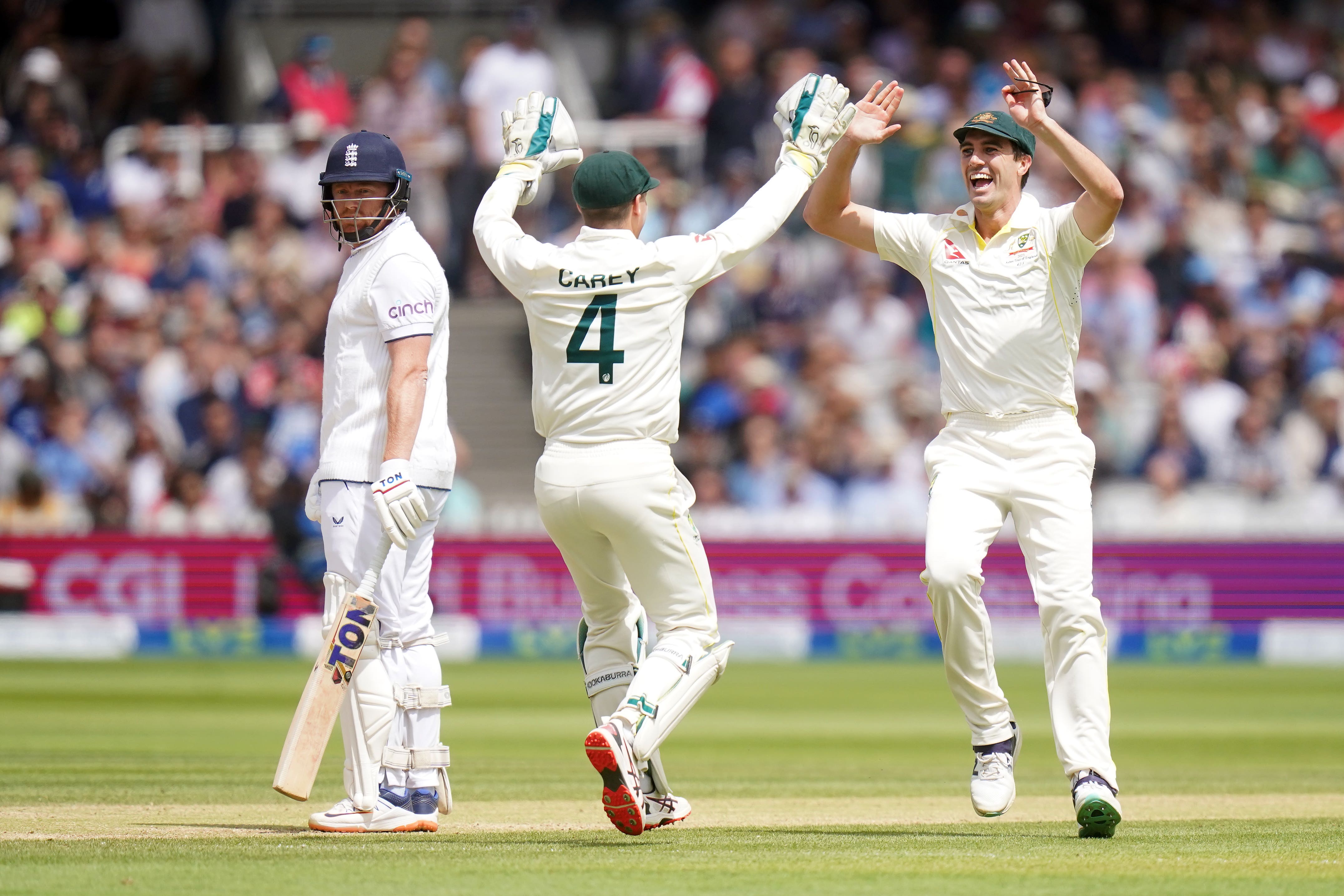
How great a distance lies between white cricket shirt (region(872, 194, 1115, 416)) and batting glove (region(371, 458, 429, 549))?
1883 millimetres

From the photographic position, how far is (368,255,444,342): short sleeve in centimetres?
663

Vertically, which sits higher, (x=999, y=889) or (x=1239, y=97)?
(x=1239, y=97)

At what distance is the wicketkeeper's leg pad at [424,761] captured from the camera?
6688 mm

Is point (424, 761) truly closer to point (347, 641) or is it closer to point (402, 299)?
point (347, 641)

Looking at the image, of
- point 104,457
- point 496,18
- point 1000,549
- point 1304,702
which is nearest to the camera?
point 1304,702

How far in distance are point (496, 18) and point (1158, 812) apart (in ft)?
54.6

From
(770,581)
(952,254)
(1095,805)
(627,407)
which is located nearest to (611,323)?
(627,407)

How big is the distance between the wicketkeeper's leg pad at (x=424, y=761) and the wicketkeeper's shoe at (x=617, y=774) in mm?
881

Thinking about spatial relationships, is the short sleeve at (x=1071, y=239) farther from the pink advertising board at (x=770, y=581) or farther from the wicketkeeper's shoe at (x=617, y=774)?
the pink advertising board at (x=770, y=581)

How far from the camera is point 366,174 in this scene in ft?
22.3

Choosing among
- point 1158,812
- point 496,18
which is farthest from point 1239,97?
point 1158,812

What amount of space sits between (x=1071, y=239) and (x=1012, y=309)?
0.31 metres

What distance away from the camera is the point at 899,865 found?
5.67 meters

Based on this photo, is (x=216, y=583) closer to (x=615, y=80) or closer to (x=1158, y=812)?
(x=615, y=80)
